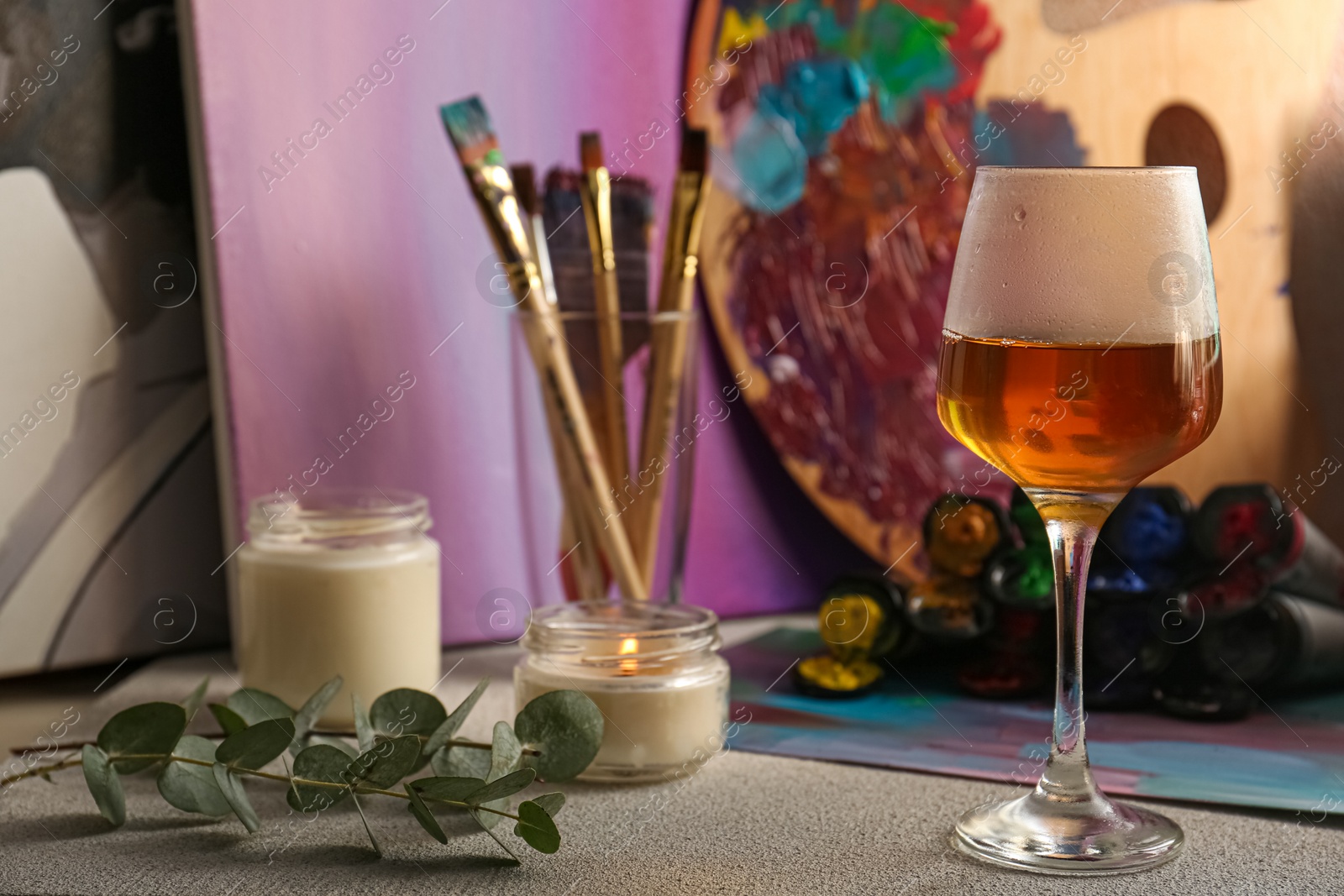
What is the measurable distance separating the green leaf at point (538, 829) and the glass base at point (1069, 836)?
149mm

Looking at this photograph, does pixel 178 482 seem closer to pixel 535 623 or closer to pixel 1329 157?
pixel 535 623

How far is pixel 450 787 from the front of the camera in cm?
50

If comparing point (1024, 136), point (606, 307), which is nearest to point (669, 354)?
point (606, 307)

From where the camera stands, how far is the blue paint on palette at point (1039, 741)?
22.6 inches

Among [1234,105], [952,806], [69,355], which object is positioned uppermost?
[1234,105]

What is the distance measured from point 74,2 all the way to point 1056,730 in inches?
26.2

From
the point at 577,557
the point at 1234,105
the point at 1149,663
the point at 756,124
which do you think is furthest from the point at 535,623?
the point at 1234,105

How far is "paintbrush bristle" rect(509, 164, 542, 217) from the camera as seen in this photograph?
79 cm

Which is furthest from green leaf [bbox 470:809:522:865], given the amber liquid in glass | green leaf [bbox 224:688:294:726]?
the amber liquid in glass

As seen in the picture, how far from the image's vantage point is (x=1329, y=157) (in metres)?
0.84

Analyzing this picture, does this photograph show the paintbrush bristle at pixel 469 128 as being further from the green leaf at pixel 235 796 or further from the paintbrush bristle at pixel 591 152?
the green leaf at pixel 235 796

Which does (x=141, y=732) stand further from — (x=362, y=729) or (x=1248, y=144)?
(x=1248, y=144)

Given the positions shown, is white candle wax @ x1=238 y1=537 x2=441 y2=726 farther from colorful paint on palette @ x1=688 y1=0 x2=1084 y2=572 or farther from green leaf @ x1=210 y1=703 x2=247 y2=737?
colorful paint on palette @ x1=688 y1=0 x2=1084 y2=572

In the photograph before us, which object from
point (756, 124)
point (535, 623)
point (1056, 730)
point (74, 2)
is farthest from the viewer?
point (756, 124)
